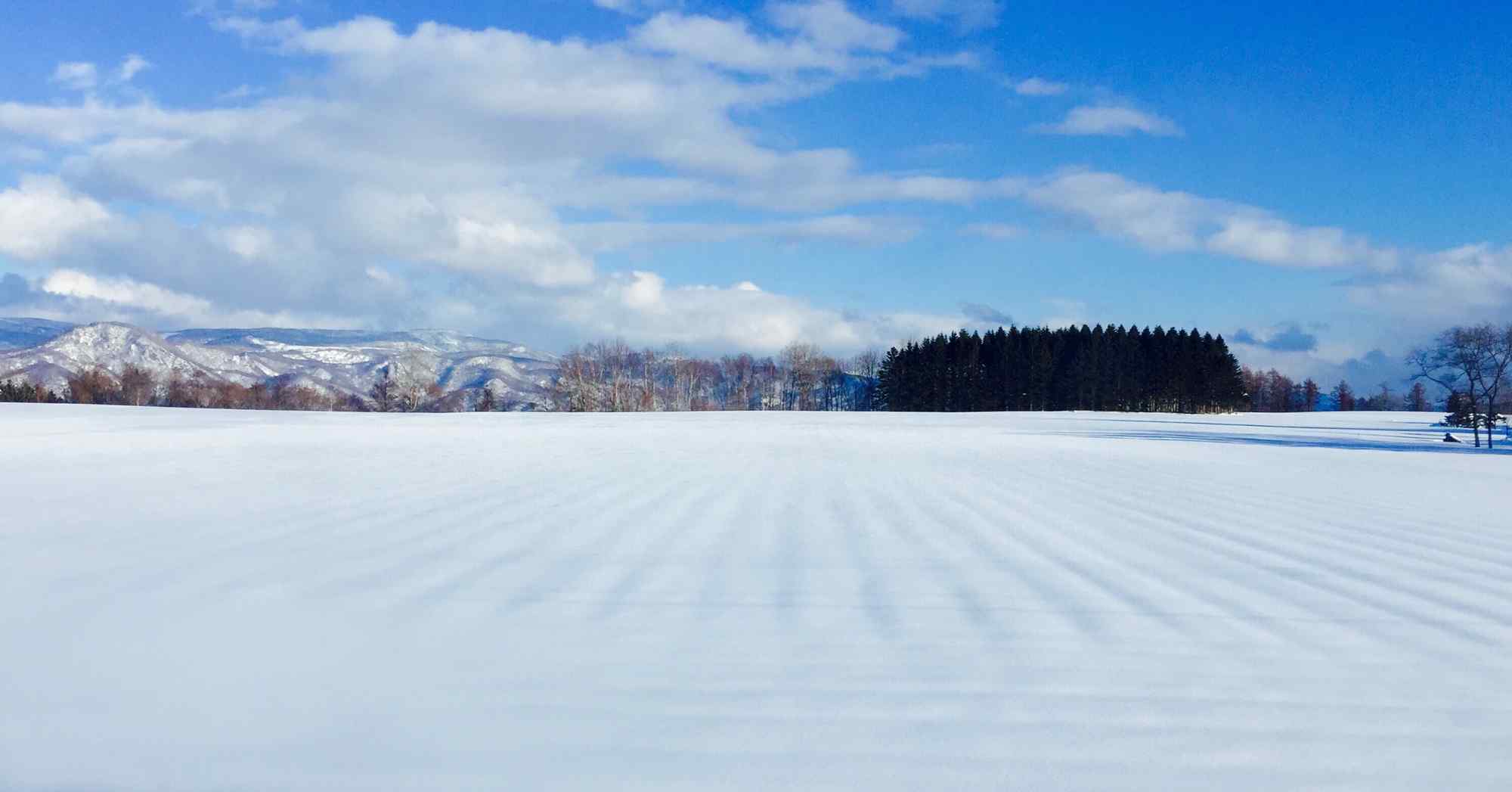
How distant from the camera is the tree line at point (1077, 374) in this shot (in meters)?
51.2

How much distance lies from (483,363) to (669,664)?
544ft

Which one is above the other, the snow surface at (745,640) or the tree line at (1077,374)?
the tree line at (1077,374)

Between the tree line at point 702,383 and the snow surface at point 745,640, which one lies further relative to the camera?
the tree line at point 702,383

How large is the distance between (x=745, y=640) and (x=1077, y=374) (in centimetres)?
5149

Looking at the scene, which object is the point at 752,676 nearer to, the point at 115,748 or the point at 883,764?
the point at 883,764

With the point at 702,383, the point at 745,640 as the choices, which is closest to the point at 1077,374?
the point at 702,383

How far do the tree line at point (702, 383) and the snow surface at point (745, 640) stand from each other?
136 ft

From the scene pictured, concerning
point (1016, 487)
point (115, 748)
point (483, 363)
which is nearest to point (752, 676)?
point (115, 748)

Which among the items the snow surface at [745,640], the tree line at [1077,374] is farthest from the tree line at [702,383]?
the snow surface at [745,640]

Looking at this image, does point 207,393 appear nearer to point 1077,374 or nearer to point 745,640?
point 1077,374

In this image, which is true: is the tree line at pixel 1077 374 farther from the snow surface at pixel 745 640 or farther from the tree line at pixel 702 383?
the snow surface at pixel 745 640

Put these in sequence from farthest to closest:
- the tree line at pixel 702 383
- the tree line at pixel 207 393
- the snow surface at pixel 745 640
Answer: the tree line at pixel 702 383, the tree line at pixel 207 393, the snow surface at pixel 745 640

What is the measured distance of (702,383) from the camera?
58.9 meters

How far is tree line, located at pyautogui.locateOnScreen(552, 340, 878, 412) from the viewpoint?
4931cm
